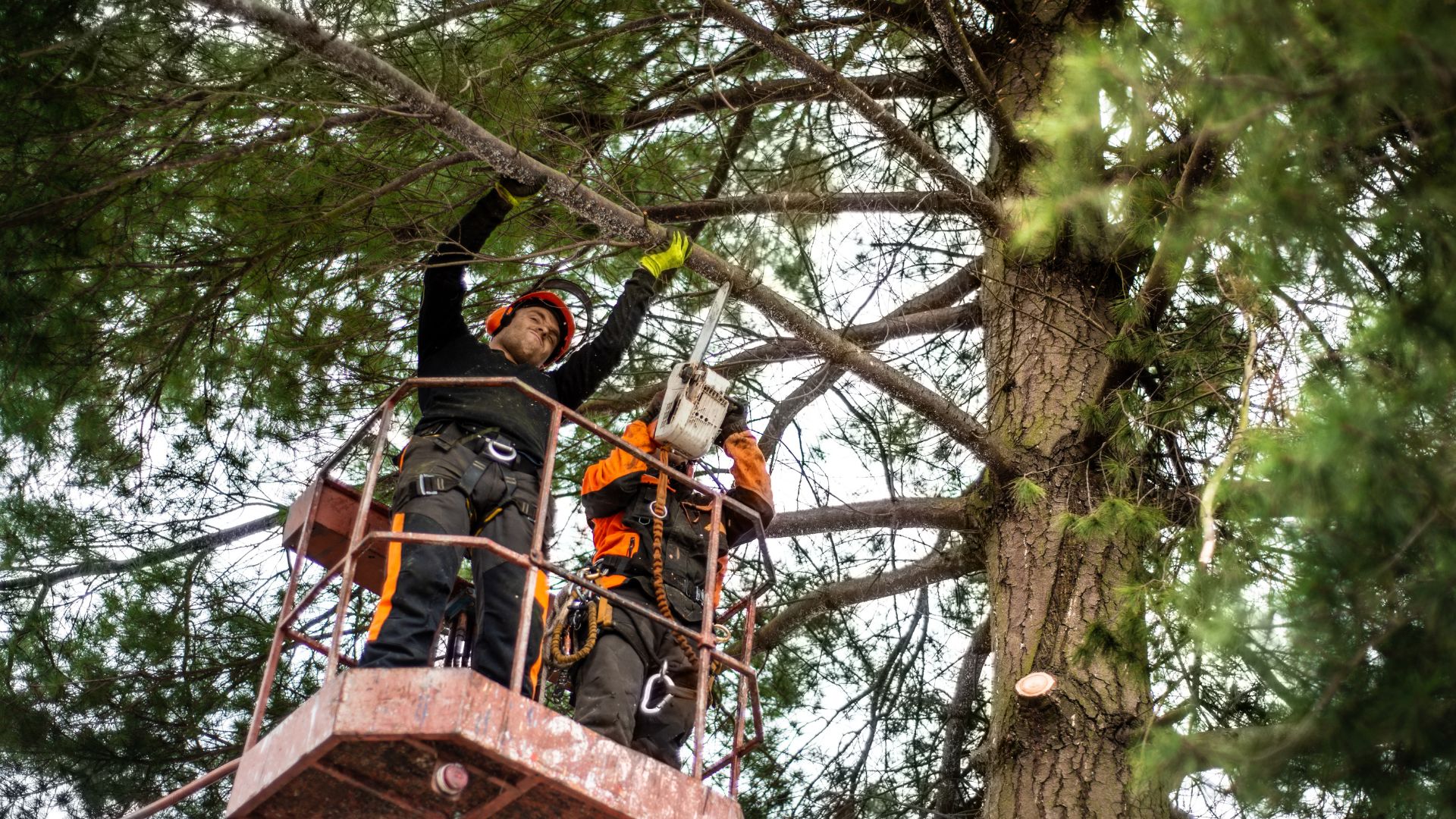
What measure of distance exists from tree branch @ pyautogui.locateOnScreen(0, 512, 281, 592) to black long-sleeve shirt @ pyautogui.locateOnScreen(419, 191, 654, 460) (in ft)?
6.99

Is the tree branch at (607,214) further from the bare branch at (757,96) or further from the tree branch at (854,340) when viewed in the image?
the bare branch at (757,96)

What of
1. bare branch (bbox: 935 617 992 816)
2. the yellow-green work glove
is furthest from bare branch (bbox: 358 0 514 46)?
bare branch (bbox: 935 617 992 816)

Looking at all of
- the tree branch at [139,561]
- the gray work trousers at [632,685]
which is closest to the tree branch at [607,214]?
the gray work trousers at [632,685]

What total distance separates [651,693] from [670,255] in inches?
59.1

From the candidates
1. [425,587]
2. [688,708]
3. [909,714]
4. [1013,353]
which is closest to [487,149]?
[425,587]

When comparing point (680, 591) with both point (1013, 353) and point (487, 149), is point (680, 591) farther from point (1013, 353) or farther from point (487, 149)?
point (1013, 353)

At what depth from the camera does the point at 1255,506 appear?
11.8 ft

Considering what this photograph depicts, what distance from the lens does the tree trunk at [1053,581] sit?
498 cm

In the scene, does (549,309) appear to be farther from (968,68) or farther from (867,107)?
(968,68)

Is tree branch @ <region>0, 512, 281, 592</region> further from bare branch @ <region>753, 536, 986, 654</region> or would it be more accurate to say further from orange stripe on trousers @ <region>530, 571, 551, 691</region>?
orange stripe on trousers @ <region>530, 571, 551, 691</region>

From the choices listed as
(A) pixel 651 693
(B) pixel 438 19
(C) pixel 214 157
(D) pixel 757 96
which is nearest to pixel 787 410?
(D) pixel 757 96

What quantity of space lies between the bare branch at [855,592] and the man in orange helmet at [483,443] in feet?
4.20

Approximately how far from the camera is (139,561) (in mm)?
7043

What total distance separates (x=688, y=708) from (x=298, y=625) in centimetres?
270
